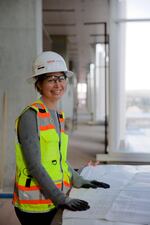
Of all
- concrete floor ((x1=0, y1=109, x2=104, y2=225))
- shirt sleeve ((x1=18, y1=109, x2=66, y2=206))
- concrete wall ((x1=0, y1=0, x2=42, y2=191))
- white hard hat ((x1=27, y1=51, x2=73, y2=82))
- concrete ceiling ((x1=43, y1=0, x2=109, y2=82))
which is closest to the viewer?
shirt sleeve ((x1=18, y1=109, x2=66, y2=206))

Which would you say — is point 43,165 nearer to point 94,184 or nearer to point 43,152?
point 43,152

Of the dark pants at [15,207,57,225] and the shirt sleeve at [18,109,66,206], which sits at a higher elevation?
the shirt sleeve at [18,109,66,206]

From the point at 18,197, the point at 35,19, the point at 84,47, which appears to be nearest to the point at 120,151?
the point at 35,19

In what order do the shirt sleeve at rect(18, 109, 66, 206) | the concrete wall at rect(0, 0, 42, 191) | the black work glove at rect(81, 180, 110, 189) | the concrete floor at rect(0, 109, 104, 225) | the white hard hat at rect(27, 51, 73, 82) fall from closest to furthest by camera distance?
the shirt sleeve at rect(18, 109, 66, 206) → the white hard hat at rect(27, 51, 73, 82) → the black work glove at rect(81, 180, 110, 189) → the concrete floor at rect(0, 109, 104, 225) → the concrete wall at rect(0, 0, 42, 191)

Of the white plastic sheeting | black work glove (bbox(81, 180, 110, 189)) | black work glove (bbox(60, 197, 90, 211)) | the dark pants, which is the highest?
black work glove (bbox(60, 197, 90, 211))

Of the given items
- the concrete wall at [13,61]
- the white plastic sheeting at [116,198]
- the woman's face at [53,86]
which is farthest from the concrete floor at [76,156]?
the concrete wall at [13,61]

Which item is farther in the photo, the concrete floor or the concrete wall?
the concrete wall

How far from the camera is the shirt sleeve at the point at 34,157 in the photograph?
4.71 feet

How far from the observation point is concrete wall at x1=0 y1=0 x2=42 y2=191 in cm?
492

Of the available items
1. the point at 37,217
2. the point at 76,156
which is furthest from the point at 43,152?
the point at 76,156

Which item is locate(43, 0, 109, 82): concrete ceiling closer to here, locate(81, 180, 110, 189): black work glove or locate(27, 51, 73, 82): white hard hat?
locate(81, 180, 110, 189): black work glove

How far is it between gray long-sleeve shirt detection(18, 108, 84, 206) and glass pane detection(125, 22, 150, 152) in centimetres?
522

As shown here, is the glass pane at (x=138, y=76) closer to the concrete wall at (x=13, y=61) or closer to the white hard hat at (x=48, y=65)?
the concrete wall at (x=13, y=61)

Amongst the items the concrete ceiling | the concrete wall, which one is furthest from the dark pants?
the concrete ceiling
